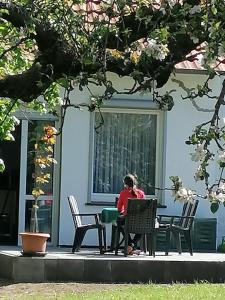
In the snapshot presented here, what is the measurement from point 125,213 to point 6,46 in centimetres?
423

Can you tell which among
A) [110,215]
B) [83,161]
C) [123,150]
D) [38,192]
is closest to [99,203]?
[83,161]

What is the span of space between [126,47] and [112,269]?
5.92 metres

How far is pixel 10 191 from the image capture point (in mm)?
17016

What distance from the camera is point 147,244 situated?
13.4m

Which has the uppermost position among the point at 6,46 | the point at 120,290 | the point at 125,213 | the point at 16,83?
the point at 6,46

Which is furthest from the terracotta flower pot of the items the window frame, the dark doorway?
the dark doorway

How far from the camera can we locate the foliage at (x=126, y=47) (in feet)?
16.6

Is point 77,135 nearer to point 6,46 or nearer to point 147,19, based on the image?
point 6,46

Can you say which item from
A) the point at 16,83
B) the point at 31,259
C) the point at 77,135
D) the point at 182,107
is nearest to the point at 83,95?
the point at 77,135

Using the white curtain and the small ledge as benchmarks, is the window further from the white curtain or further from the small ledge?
the small ledge

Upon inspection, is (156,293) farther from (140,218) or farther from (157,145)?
(157,145)

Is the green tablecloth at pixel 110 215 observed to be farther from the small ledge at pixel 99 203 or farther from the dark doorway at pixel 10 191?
the dark doorway at pixel 10 191

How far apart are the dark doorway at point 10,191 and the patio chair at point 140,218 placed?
4007 millimetres

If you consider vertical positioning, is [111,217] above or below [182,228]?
above
